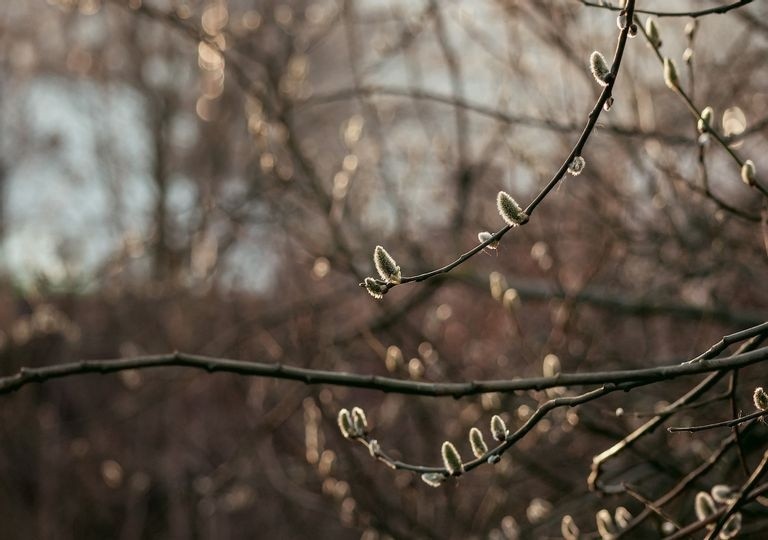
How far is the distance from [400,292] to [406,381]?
26.0ft

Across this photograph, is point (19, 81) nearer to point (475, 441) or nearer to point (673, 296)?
point (673, 296)

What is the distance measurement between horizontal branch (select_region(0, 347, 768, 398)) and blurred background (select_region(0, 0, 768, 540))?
0.51 m

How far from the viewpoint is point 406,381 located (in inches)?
57.8

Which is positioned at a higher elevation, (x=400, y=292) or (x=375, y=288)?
(x=400, y=292)

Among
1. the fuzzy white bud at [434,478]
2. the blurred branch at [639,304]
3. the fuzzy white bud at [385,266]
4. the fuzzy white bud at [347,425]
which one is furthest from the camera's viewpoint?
the blurred branch at [639,304]

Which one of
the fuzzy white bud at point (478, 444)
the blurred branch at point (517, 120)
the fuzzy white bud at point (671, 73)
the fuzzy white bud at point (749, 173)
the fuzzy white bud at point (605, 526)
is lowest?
the fuzzy white bud at point (605, 526)

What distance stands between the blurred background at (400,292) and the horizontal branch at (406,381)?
513 millimetres

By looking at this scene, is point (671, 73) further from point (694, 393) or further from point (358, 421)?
point (358, 421)

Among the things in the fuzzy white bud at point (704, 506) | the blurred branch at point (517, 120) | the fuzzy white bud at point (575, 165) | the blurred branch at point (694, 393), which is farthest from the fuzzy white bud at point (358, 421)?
the blurred branch at point (517, 120)

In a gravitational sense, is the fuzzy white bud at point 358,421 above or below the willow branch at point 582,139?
below

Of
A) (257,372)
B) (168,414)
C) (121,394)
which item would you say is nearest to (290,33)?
(257,372)

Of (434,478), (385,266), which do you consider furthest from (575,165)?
(434,478)

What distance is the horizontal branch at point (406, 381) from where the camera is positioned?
1280 millimetres

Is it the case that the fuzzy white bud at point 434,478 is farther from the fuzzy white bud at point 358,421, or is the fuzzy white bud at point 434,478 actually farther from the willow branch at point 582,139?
the willow branch at point 582,139
